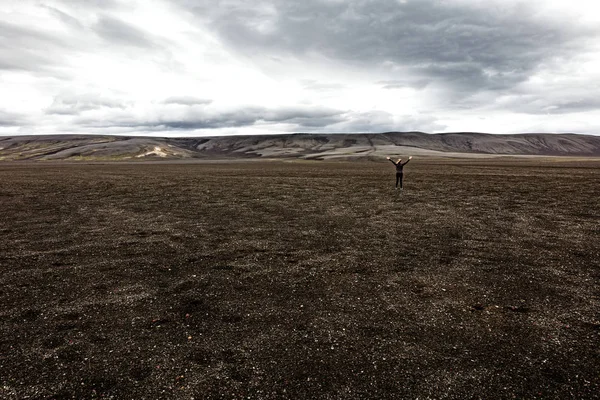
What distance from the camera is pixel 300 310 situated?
8305mm

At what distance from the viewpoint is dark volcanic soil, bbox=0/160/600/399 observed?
5.80 metres

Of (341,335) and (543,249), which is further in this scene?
(543,249)

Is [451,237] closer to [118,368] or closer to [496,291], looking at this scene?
[496,291]

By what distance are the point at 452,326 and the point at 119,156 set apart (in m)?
202

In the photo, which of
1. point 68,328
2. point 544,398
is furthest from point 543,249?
point 68,328

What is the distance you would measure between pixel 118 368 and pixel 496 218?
19.2 metres

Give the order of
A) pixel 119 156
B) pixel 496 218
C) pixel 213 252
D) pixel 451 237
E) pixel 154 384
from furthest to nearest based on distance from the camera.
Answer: pixel 119 156, pixel 496 218, pixel 451 237, pixel 213 252, pixel 154 384

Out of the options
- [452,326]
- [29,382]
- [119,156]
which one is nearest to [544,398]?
[452,326]

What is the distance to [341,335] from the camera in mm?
7184

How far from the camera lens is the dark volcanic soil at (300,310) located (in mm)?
5797

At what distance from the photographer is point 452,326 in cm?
752

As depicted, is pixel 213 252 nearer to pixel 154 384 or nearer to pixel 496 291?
pixel 154 384

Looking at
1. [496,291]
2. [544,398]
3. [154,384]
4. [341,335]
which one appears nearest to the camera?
[544,398]

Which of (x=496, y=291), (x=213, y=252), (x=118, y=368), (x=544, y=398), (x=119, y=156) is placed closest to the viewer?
(x=544, y=398)
